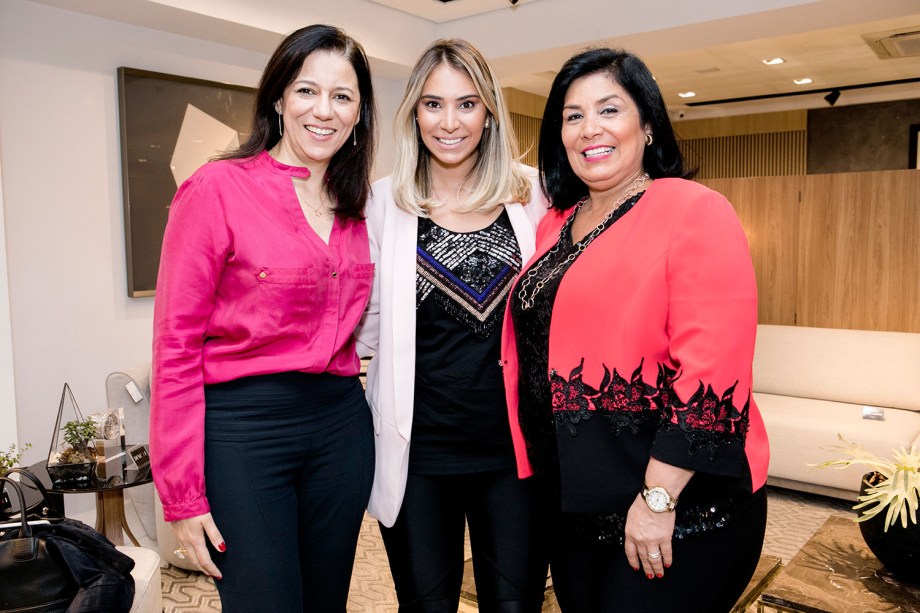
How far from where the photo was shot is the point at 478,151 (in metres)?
2.07

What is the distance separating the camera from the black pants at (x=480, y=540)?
1844 millimetres

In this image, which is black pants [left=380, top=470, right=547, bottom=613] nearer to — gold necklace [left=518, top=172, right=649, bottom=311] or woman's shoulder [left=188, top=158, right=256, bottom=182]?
gold necklace [left=518, top=172, right=649, bottom=311]

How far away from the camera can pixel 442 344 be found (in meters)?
1.84

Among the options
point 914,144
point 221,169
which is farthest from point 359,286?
point 914,144

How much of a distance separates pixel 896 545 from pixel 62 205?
13.5 ft

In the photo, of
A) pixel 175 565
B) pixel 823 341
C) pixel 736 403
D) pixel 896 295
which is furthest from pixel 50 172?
pixel 896 295

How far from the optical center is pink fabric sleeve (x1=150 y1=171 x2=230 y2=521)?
4.85 feet

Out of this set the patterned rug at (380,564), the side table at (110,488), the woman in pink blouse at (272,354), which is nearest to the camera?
the woman in pink blouse at (272,354)

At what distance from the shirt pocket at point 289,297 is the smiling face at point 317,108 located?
0.97 ft

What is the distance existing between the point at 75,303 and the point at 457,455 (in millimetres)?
3147

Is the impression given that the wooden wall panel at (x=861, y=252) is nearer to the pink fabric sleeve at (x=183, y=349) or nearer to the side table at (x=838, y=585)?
the side table at (x=838, y=585)

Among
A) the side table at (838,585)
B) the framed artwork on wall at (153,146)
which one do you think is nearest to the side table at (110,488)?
the framed artwork on wall at (153,146)

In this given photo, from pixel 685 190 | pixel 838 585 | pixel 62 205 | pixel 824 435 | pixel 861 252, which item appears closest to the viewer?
pixel 685 190

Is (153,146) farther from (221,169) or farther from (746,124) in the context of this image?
(746,124)
